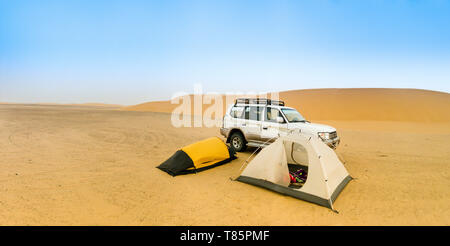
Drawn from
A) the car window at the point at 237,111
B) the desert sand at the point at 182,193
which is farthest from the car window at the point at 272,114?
the desert sand at the point at 182,193

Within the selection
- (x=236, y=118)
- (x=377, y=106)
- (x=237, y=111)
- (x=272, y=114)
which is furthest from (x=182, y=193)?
(x=377, y=106)

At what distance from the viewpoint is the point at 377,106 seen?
1248 inches

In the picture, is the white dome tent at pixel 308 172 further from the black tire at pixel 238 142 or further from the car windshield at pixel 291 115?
the black tire at pixel 238 142

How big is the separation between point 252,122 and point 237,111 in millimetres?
1012

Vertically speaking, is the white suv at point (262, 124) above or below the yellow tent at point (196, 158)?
above

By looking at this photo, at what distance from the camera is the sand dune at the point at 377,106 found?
27.4m

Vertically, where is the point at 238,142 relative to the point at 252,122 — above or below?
below

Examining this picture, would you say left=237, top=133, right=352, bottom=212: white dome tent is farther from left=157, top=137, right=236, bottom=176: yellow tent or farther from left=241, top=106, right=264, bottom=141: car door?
left=241, top=106, right=264, bottom=141: car door

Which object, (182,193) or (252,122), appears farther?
(252,122)

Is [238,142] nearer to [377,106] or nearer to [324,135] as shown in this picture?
[324,135]

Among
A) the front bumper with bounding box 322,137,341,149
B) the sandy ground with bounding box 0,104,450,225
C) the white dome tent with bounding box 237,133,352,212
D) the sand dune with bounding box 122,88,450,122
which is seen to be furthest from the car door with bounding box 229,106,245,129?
the sand dune with bounding box 122,88,450,122

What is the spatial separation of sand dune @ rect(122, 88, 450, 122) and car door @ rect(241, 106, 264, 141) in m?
21.3

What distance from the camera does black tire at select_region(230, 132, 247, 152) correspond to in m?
9.90
